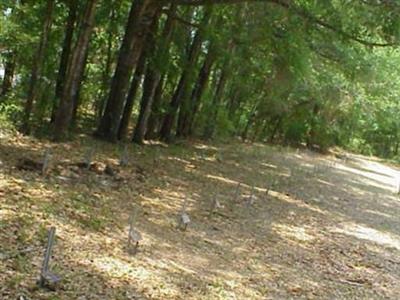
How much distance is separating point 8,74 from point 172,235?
9729mm

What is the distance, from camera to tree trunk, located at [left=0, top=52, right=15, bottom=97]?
15.7m

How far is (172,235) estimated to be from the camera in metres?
9.00

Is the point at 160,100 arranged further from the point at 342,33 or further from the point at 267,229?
the point at 267,229

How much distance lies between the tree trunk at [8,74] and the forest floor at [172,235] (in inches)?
114

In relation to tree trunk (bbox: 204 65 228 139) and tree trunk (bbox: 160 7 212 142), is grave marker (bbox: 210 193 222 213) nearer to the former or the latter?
tree trunk (bbox: 160 7 212 142)

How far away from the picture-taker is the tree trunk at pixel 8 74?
51.5 ft

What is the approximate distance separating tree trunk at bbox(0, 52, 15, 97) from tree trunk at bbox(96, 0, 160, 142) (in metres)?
2.61

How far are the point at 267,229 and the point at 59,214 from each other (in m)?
4.33

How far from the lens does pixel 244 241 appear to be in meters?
9.87

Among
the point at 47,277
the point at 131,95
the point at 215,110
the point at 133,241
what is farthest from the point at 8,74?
the point at 47,277

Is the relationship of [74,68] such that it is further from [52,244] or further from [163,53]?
[52,244]

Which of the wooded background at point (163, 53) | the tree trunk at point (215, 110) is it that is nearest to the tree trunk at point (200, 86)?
the wooded background at point (163, 53)

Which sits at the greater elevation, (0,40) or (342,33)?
(342,33)

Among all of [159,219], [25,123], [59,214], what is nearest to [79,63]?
[25,123]
